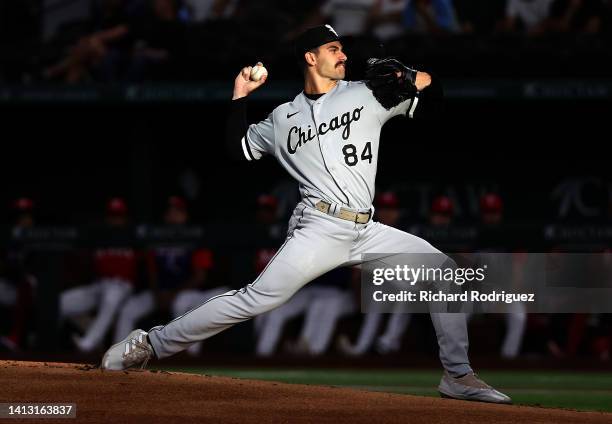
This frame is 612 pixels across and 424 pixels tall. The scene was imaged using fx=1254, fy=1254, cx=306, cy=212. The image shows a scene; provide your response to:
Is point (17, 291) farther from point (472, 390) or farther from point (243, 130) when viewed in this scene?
point (472, 390)

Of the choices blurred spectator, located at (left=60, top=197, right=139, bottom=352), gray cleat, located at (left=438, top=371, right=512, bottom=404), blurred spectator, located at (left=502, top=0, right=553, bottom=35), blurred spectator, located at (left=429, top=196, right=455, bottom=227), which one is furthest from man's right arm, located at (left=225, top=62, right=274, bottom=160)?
blurred spectator, located at (left=502, top=0, right=553, bottom=35)

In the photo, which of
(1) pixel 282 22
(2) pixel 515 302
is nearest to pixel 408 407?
(2) pixel 515 302

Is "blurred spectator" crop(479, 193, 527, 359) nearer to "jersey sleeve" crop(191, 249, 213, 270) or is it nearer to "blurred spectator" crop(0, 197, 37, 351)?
"jersey sleeve" crop(191, 249, 213, 270)

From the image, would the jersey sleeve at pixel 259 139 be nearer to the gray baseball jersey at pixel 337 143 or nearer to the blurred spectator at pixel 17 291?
the gray baseball jersey at pixel 337 143

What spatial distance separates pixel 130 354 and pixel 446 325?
4.74 ft

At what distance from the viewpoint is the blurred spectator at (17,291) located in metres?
11.4

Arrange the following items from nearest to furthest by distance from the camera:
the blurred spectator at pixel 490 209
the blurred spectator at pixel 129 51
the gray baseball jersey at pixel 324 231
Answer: the gray baseball jersey at pixel 324 231
the blurred spectator at pixel 490 209
the blurred spectator at pixel 129 51

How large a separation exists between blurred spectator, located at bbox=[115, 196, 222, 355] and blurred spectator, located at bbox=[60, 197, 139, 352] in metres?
0.13

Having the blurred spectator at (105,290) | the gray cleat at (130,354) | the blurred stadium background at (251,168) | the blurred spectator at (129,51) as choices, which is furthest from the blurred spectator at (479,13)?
the gray cleat at (130,354)

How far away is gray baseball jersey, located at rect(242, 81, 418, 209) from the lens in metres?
5.65

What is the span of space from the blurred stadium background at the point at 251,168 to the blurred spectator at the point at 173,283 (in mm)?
20

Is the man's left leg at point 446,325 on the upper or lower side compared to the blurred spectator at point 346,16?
lower

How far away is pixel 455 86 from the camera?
11328 millimetres

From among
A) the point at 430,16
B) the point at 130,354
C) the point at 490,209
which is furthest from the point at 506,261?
the point at 130,354
